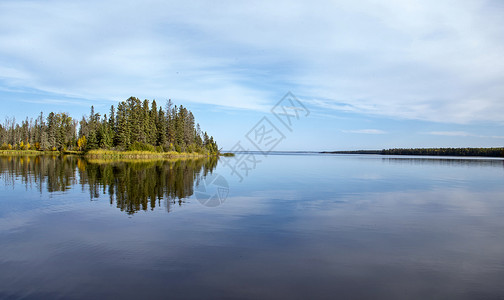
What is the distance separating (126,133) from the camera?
3553 inches

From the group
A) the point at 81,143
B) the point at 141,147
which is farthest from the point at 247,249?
the point at 81,143

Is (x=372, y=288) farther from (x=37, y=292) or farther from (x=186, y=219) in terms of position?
(x=186, y=219)

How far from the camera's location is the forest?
9225cm

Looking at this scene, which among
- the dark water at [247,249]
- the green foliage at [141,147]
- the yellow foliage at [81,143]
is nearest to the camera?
the dark water at [247,249]

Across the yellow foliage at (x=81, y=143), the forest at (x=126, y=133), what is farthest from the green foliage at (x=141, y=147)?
the yellow foliage at (x=81, y=143)

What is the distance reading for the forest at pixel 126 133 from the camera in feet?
303

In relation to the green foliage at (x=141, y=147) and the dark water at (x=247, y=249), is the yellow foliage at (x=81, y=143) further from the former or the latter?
the dark water at (x=247, y=249)

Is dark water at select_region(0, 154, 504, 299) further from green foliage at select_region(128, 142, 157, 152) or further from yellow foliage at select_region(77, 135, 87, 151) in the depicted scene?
yellow foliage at select_region(77, 135, 87, 151)

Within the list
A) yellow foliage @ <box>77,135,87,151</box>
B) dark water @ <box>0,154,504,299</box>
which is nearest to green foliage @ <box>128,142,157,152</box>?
yellow foliage @ <box>77,135,87,151</box>

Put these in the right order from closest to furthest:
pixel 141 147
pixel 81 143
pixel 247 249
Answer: pixel 247 249
pixel 141 147
pixel 81 143

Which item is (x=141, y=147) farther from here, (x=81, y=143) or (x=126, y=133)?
(x=81, y=143)

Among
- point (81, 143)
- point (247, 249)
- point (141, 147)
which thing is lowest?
point (247, 249)

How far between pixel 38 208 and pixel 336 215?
16.0 metres

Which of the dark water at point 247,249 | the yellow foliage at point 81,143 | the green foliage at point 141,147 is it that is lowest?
the dark water at point 247,249
